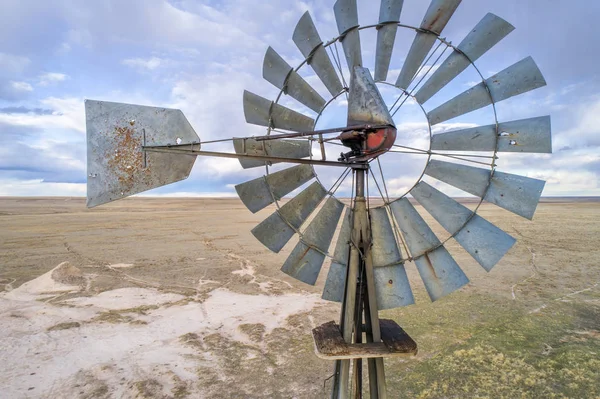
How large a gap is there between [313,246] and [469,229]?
1304mm

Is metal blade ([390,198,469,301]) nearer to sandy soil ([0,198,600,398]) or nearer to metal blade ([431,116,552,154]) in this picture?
metal blade ([431,116,552,154])

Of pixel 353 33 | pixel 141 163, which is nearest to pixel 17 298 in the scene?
pixel 141 163

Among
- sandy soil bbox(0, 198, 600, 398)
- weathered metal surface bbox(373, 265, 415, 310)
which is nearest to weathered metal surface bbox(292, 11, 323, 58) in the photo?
weathered metal surface bbox(373, 265, 415, 310)

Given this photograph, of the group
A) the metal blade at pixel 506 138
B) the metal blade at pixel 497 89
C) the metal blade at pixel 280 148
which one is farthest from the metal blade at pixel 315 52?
the metal blade at pixel 506 138

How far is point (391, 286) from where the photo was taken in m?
2.99

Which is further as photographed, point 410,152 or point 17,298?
point 17,298

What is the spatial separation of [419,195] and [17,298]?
9556 millimetres

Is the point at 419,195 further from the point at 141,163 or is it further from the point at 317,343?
the point at 141,163

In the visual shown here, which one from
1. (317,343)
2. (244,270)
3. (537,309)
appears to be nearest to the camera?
(317,343)

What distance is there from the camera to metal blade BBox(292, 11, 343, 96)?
3.14 m

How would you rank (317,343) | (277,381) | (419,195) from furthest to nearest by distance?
(277,381), (419,195), (317,343)

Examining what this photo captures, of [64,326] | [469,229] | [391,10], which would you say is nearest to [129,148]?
[391,10]

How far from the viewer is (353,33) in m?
3.06

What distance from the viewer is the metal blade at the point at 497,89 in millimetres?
2617
